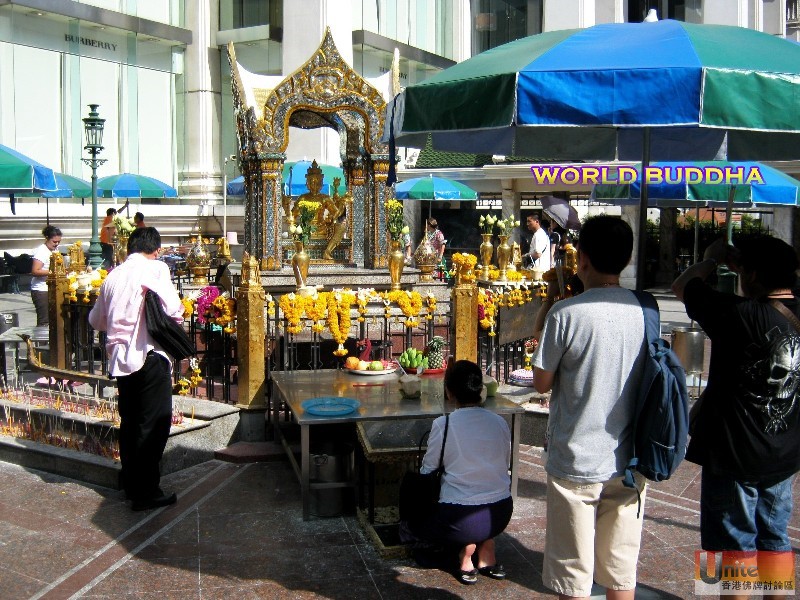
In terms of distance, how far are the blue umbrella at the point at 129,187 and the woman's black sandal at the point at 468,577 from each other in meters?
17.3

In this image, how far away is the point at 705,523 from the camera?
3.94 meters

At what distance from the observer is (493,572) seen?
486 centimetres

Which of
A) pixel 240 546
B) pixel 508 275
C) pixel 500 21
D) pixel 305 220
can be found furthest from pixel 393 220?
pixel 500 21

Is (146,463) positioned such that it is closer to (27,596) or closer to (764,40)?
(27,596)

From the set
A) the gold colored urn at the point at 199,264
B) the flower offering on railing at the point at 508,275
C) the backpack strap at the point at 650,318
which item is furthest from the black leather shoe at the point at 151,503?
the gold colored urn at the point at 199,264

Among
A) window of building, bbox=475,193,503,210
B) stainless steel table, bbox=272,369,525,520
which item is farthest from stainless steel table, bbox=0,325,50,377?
window of building, bbox=475,193,503,210

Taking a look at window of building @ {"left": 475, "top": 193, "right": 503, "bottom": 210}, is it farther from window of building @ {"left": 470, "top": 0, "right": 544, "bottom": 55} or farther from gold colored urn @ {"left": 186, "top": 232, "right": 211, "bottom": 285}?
gold colored urn @ {"left": 186, "top": 232, "right": 211, "bottom": 285}

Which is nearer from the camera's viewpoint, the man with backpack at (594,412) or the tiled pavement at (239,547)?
the man with backpack at (594,412)

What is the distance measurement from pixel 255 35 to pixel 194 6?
2.02m

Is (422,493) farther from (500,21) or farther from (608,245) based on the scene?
(500,21)

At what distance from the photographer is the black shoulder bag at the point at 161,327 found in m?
5.78

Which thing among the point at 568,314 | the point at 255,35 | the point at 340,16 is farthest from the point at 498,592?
the point at 255,35

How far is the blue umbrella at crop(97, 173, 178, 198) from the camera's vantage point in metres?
20.5

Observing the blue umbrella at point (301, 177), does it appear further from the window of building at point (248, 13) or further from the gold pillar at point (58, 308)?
the window of building at point (248, 13)
